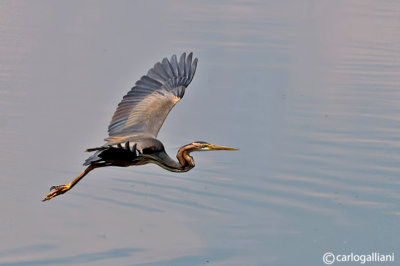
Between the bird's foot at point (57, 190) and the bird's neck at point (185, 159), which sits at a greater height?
the bird's neck at point (185, 159)

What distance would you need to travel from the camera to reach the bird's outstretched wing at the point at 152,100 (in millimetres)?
11078

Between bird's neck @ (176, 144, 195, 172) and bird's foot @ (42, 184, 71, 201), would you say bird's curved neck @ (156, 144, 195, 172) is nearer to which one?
bird's neck @ (176, 144, 195, 172)

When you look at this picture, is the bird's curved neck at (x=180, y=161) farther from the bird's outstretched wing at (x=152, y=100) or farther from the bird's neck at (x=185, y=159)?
the bird's outstretched wing at (x=152, y=100)

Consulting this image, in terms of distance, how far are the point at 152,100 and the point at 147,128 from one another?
0.53m

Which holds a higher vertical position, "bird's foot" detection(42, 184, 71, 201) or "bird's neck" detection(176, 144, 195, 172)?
"bird's neck" detection(176, 144, 195, 172)

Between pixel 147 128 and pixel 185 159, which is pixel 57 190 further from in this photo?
pixel 185 159

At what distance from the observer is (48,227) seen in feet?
36.4

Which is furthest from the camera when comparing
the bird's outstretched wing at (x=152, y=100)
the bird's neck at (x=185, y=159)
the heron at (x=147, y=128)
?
the bird's outstretched wing at (x=152, y=100)

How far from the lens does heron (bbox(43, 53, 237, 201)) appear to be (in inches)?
421

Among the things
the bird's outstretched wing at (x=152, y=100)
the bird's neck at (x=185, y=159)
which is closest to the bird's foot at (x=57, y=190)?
the bird's outstretched wing at (x=152, y=100)

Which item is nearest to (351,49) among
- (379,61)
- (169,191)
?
(379,61)

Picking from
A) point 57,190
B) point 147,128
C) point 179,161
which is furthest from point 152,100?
point 57,190

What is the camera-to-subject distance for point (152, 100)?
11.5m

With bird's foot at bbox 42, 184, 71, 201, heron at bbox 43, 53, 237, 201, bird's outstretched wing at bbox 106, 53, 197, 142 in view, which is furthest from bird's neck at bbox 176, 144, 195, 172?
bird's foot at bbox 42, 184, 71, 201
